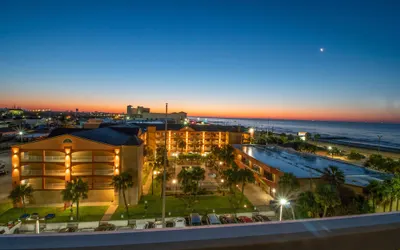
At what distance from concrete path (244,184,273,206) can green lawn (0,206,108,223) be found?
15.2 meters

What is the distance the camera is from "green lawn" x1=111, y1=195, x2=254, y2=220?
766 inches

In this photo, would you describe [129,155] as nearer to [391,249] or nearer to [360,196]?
[360,196]

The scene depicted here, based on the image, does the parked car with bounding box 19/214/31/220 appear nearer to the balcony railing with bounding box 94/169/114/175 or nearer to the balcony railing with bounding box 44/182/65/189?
the balcony railing with bounding box 44/182/65/189

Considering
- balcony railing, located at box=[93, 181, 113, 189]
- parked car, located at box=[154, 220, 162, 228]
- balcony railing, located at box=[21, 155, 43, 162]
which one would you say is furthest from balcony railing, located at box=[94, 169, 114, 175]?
parked car, located at box=[154, 220, 162, 228]

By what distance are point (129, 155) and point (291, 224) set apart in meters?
23.1

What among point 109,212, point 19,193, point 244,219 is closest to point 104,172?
point 109,212

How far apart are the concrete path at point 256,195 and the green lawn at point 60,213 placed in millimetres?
15228

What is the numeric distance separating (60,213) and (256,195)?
66.0 feet

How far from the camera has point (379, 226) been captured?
1.75 meters

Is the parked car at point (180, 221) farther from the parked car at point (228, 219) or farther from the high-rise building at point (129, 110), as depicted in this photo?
the high-rise building at point (129, 110)

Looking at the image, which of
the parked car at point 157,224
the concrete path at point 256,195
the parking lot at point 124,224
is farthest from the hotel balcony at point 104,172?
the concrete path at point 256,195

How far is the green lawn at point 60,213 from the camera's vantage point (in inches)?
726

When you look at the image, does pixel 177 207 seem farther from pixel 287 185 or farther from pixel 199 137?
pixel 199 137

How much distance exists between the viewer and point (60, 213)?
1981cm
